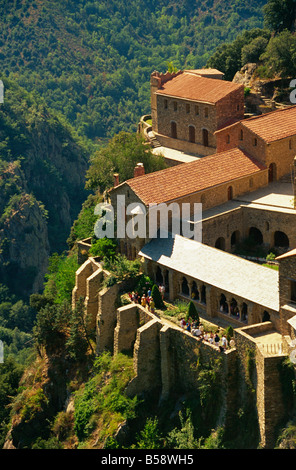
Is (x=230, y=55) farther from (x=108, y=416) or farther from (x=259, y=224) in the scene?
(x=108, y=416)

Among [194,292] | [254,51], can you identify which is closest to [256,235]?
[194,292]

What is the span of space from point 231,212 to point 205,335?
45.0 feet

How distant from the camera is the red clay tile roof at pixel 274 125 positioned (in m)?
66.4

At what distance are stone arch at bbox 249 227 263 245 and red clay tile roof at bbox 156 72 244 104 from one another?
16766 millimetres

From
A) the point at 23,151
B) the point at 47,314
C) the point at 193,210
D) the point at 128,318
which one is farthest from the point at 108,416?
the point at 23,151

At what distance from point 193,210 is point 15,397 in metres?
21.9

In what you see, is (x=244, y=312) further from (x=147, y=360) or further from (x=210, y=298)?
(x=147, y=360)

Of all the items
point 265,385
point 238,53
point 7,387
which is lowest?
point 7,387

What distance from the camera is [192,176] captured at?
6322 cm

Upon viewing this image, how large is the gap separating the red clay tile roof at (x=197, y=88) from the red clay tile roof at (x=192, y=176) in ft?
37.0

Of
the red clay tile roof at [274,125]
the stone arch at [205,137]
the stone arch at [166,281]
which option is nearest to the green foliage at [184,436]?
the stone arch at [166,281]

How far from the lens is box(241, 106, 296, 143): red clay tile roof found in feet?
218

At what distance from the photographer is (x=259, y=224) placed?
6241cm

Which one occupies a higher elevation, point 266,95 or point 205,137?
point 266,95
